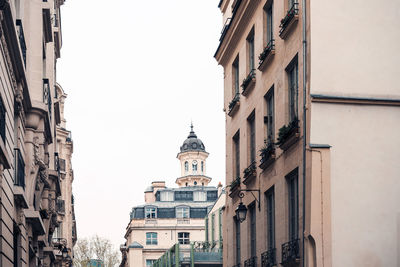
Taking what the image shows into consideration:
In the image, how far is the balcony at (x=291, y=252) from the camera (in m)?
21.4

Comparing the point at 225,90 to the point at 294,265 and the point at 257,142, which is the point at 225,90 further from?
the point at 294,265

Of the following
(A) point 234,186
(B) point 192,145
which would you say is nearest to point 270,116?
(A) point 234,186

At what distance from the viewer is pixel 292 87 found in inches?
906

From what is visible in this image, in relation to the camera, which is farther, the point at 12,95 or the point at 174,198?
the point at 174,198

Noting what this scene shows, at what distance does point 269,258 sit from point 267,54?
594 cm

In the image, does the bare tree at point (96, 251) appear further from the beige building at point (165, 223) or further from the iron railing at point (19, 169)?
the iron railing at point (19, 169)

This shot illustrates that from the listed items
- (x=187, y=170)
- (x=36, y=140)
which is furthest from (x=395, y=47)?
(x=187, y=170)

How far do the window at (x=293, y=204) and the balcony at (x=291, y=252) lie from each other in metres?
0.21

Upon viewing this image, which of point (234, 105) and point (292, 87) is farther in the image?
point (234, 105)

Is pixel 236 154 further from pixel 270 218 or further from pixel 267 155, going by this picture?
pixel 267 155

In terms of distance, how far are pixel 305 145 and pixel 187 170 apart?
445 feet

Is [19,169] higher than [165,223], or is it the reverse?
[165,223]

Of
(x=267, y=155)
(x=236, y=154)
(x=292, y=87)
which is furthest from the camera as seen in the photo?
(x=236, y=154)

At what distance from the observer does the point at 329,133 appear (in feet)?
66.9
